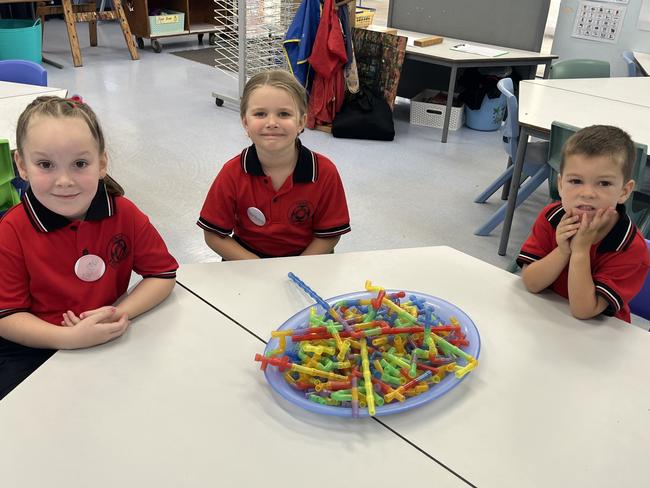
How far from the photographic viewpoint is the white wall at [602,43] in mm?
4535

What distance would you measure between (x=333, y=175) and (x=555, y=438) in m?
0.98

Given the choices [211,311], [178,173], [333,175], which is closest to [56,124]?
[211,311]

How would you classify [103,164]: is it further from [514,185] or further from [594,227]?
[514,185]

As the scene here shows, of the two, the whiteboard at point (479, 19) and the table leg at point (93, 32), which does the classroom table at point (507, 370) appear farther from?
the table leg at point (93, 32)

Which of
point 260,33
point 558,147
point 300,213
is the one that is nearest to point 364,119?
point 260,33

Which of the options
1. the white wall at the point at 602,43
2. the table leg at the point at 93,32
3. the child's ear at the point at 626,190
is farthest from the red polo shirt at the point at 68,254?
the table leg at the point at 93,32

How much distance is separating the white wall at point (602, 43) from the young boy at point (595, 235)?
3.87 meters

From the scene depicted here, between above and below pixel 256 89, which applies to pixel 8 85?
below

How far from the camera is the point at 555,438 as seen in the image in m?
0.93

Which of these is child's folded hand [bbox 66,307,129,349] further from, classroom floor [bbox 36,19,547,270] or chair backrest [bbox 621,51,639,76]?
chair backrest [bbox 621,51,639,76]

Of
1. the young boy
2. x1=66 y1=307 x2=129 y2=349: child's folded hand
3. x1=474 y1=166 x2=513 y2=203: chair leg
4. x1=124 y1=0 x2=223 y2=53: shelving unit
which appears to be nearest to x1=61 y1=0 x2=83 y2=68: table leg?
x1=124 y1=0 x2=223 y2=53: shelving unit

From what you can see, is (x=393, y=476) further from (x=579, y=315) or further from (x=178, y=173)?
(x=178, y=173)

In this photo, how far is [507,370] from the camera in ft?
3.53

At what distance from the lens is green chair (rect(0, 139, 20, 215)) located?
5.91ft
